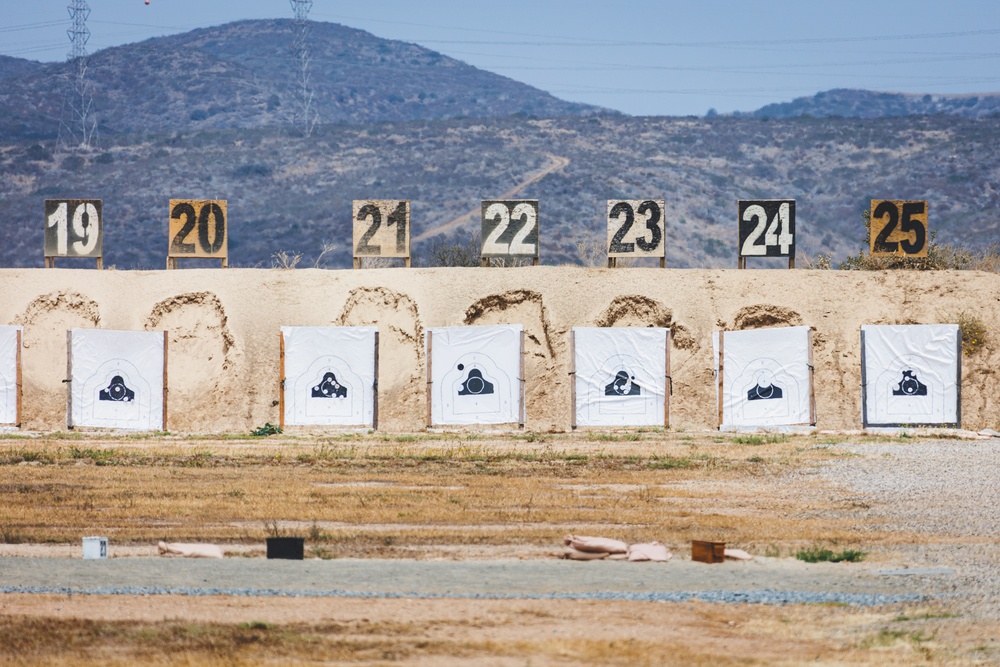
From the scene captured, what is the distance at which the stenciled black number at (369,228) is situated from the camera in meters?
35.1

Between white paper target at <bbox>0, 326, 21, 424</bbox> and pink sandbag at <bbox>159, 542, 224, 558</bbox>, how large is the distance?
2059cm

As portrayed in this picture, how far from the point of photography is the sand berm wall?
33.0 meters

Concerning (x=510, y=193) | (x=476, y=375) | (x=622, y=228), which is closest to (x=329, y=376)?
(x=476, y=375)

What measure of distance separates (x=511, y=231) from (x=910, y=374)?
10.2 meters

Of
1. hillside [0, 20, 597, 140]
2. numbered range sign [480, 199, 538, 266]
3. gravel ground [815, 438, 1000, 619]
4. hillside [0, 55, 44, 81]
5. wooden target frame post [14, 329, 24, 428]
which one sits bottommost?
gravel ground [815, 438, 1000, 619]

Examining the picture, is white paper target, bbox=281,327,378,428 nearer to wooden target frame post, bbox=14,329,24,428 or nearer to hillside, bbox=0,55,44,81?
wooden target frame post, bbox=14,329,24,428

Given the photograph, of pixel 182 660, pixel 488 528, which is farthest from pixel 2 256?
pixel 182 660

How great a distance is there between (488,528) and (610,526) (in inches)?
50.0

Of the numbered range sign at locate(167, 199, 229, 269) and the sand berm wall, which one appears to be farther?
the numbered range sign at locate(167, 199, 229, 269)

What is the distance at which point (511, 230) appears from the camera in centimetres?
3544

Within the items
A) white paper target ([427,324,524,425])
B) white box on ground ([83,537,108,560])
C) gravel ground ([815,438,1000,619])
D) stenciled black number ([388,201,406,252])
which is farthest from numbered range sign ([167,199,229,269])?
white box on ground ([83,537,108,560])

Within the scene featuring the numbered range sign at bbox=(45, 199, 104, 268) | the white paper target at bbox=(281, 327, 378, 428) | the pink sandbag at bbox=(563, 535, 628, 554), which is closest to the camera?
the pink sandbag at bbox=(563, 535, 628, 554)

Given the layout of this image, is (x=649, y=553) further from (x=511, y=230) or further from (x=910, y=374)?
(x=511, y=230)

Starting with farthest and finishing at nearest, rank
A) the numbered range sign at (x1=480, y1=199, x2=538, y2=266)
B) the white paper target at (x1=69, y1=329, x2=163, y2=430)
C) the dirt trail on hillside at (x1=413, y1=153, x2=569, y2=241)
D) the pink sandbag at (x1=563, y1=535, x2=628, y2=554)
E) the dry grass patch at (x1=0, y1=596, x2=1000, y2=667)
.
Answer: the dirt trail on hillside at (x1=413, y1=153, x2=569, y2=241)
the numbered range sign at (x1=480, y1=199, x2=538, y2=266)
the white paper target at (x1=69, y1=329, x2=163, y2=430)
the pink sandbag at (x1=563, y1=535, x2=628, y2=554)
the dry grass patch at (x1=0, y1=596, x2=1000, y2=667)
